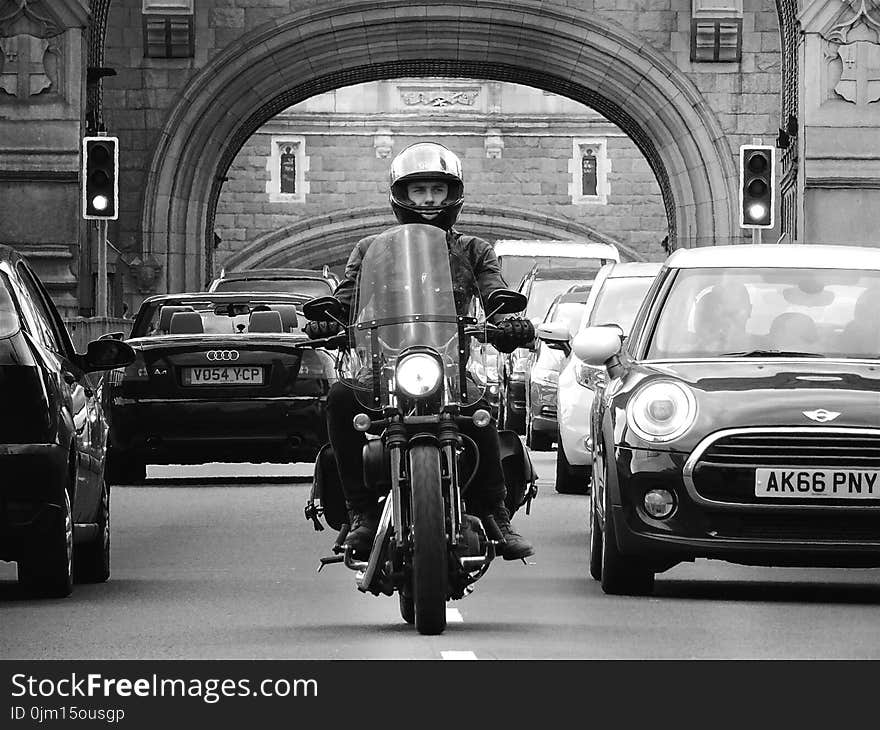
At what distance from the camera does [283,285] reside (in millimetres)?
25438

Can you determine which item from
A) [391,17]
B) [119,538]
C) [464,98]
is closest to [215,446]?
[119,538]

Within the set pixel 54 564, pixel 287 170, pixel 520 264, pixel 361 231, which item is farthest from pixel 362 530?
pixel 361 231

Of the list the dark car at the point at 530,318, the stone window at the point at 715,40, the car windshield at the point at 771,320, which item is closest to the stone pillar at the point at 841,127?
the dark car at the point at 530,318

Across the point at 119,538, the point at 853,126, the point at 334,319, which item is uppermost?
the point at 853,126

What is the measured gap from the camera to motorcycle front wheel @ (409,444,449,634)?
8.01 metres

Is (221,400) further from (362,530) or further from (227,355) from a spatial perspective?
(362,530)

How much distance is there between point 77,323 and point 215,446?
12.3 m

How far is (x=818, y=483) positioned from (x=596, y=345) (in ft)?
4.62

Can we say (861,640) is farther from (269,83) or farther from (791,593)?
(269,83)

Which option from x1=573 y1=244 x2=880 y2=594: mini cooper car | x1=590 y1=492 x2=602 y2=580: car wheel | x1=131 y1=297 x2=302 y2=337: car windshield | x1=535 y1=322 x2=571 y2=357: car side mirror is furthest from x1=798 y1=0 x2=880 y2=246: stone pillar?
x1=573 y1=244 x2=880 y2=594: mini cooper car

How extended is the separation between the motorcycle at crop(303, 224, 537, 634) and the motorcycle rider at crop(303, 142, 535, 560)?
60mm

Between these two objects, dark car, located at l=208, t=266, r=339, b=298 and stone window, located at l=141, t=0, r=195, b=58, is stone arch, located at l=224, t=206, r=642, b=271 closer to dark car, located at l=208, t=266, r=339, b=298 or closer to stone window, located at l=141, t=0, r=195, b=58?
stone window, located at l=141, t=0, r=195, b=58

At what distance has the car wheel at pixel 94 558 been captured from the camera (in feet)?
35.0
